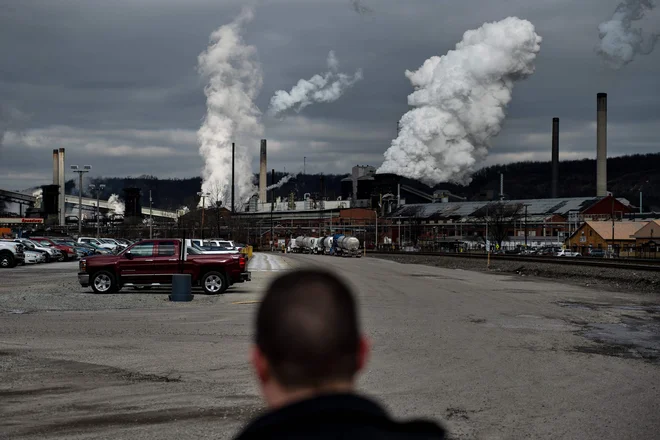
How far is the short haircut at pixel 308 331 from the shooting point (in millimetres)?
2225

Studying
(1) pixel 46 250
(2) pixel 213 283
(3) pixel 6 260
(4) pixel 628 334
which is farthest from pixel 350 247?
(4) pixel 628 334

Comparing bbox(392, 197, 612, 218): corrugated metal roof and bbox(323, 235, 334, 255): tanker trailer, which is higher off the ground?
bbox(392, 197, 612, 218): corrugated metal roof

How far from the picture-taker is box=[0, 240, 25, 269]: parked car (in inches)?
1983

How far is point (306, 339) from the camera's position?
2225 millimetres

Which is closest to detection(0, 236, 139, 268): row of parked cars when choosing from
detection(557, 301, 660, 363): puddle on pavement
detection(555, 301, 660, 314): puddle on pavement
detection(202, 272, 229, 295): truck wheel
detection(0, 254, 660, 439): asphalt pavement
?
detection(202, 272, 229, 295): truck wheel

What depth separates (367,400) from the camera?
2184 mm

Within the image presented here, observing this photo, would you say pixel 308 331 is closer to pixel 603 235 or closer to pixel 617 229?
pixel 603 235

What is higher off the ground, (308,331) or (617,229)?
(617,229)

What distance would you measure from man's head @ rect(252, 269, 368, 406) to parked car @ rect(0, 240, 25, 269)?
51969 millimetres

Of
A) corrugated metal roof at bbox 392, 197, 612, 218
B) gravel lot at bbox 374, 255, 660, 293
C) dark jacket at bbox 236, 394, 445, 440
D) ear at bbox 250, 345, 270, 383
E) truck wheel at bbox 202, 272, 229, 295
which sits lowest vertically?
gravel lot at bbox 374, 255, 660, 293

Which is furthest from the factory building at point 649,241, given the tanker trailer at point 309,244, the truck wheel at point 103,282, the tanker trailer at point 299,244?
the truck wheel at point 103,282

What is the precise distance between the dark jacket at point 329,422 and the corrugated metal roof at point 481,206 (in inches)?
4924

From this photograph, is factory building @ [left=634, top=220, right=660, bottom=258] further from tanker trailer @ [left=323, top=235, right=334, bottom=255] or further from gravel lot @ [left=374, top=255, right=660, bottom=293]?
tanker trailer @ [left=323, top=235, right=334, bottom=255]

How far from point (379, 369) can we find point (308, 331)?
1088 centimetres
